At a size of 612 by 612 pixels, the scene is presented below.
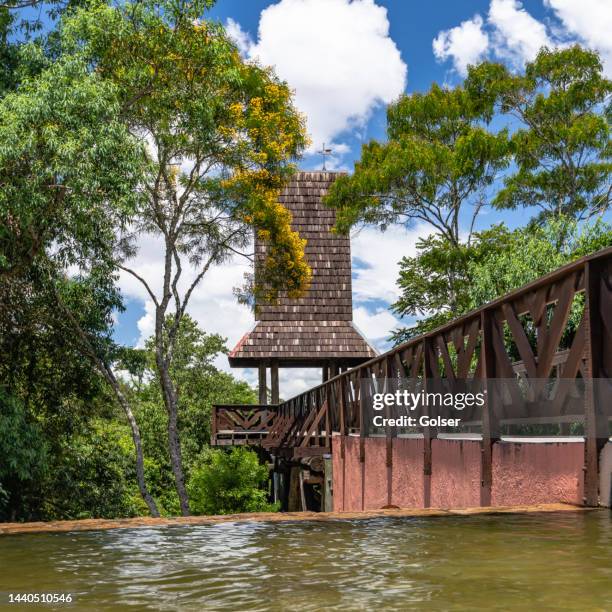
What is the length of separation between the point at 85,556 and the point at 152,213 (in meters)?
20.8

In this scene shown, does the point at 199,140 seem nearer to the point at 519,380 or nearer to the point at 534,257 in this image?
the point at 534,257

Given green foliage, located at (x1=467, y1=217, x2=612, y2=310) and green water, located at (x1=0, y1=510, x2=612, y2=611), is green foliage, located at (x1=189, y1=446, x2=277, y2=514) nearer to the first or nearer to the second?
green foliage, located at (x1=467, y1=217, x2=612, y2=310)

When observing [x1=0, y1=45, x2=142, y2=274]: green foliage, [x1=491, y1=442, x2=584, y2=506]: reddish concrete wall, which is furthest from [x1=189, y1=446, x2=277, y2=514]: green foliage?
[x1=491, y1=442, x2=584, y2=506]: reddish concrete wall

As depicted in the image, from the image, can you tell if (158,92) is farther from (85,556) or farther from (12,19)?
(85,556)

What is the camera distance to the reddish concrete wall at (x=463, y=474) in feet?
16.7

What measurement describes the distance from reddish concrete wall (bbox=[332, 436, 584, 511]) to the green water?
1.12 m

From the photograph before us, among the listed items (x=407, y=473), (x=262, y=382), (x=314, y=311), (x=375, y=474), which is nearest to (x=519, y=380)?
(x=407, y=473)

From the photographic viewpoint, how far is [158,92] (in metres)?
19.1

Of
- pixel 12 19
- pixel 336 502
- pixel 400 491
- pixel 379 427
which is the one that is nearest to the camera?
pixel 400 491

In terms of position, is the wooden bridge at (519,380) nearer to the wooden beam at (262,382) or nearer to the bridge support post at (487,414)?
the bridge support post at (487,414)

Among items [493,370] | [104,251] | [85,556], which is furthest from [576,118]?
[85,556]

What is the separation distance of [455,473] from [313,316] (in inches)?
919

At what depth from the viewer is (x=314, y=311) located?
3033cm

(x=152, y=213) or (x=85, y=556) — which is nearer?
(x=85, y=556)
